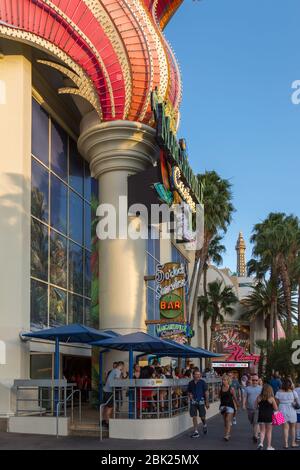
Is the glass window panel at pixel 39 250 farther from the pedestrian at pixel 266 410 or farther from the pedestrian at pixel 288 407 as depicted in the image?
the pedestrian at pixel 266 410

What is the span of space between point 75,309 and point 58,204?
13.1 feet

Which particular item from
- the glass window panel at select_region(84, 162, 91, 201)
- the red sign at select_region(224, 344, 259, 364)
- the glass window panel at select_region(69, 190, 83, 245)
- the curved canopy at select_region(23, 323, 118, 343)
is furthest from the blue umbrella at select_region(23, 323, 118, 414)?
the red sign at select_region(224, 344, 259, 364)

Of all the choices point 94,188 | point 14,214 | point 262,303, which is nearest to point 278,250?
point 262,303

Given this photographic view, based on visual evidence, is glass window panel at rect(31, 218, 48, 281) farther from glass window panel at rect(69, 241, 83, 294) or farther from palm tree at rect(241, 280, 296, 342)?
palm tree at rect(241, 280, 296, 342)

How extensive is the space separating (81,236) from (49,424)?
9.93 m

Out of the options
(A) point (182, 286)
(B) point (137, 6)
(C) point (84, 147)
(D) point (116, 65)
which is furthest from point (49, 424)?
(B) point (137, 6)

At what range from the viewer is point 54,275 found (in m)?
21.6

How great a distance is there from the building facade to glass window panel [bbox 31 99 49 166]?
34 millimetres

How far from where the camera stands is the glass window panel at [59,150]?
2225cm

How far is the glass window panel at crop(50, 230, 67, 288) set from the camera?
2155 cm

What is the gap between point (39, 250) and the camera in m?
20.4

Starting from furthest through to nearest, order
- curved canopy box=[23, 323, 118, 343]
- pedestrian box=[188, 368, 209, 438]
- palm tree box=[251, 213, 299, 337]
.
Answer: palm tree box=[251, 213, 299, 337] → curved canopy box=[23, 323, 118, 343] → pedestrian box=[188, 368, 209, 438]
